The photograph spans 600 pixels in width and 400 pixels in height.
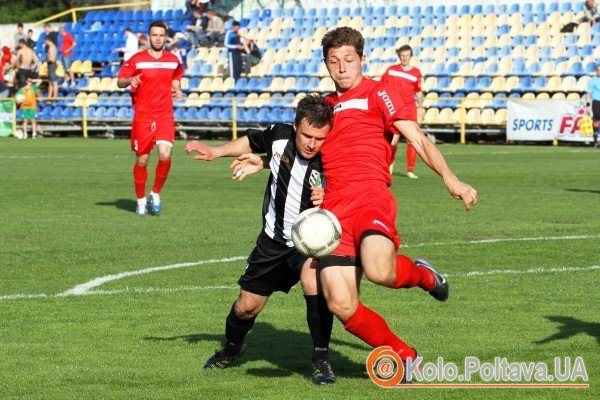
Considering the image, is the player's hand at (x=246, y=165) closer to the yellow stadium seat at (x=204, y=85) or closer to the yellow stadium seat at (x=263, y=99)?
the yellow stadium seat at (x=263, y=99)

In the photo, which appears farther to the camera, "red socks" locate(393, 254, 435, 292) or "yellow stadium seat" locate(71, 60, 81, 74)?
"yellow stadium seat" locate(71, 60, 81, 74)

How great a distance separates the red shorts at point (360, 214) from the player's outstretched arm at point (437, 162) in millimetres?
317

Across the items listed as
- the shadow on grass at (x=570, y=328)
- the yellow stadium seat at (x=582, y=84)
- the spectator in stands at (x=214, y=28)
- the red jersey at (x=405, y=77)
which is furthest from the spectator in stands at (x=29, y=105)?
the shadow on grass at (x=570, y=328)

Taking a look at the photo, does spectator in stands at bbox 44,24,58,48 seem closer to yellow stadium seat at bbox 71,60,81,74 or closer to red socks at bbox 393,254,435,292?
yellow stadium seat at bbox 71,60,81,74

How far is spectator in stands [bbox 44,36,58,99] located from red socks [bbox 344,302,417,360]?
3498 centimetres

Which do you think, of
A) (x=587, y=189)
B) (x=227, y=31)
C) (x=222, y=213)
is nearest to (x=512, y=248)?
(x=222, y=213)

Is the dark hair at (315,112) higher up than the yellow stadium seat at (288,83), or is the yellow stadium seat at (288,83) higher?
the dark hair at (315,112)

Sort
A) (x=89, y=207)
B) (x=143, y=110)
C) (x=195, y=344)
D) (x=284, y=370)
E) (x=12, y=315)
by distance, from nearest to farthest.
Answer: (x=284, y=370) < (x=195, y=344) < (x=12, y=315) < (x=143, y=110) < (x=89, y=207)

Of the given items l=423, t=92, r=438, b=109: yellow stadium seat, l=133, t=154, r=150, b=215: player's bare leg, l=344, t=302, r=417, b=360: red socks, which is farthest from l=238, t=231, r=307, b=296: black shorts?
l=423, t=92, r=438, b=109: yellow stadium seat

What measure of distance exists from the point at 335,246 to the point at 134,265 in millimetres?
5316

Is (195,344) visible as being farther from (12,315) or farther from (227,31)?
(227,31)

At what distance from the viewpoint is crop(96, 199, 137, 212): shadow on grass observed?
16881 millimetres

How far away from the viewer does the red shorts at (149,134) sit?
621 inches

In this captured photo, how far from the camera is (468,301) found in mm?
9383
